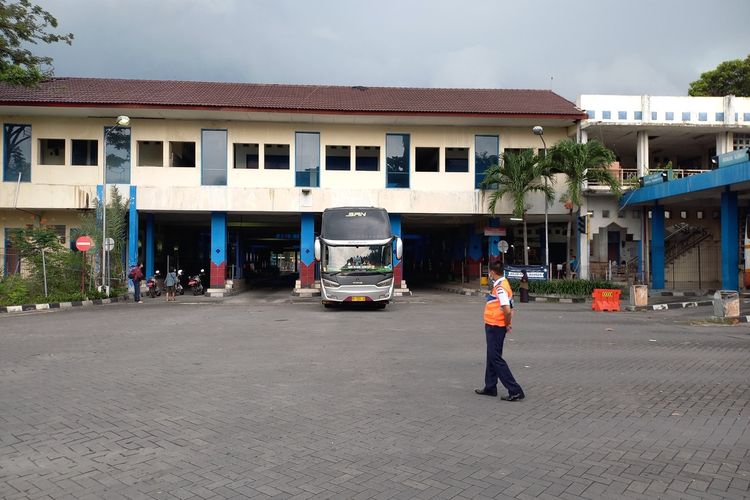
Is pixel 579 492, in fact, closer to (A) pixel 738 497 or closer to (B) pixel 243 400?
(A) pixel 738 497

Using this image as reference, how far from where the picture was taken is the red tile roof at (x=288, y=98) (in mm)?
27422

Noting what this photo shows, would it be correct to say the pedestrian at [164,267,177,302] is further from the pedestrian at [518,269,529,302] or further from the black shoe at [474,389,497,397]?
the black shoe at [474,389,497,397]

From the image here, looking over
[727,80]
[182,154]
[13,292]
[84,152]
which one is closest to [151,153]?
[182,154]

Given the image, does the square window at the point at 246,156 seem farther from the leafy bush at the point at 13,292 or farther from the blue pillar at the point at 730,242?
the blue pillar at the point at 730,242

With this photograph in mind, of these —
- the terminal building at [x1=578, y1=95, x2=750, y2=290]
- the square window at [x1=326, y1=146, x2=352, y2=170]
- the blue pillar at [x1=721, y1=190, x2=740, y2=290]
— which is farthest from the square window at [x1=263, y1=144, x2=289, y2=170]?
the blue pillar at [x1=721, y1=190, x2=740, y2=290]

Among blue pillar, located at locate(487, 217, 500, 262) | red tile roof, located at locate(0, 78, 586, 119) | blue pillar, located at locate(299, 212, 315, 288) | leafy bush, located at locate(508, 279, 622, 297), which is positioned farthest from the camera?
blue pillar, located at locate(487, 217, 500, 262)

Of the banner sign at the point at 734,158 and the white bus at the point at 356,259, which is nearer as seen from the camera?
the white bus at the point at 356,259

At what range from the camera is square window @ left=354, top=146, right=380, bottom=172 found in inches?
1211

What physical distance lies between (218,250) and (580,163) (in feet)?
61.4

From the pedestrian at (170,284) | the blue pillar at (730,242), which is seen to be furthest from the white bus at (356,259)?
the blue pillar at (730,242)

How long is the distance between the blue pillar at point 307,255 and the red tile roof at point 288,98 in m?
5.90

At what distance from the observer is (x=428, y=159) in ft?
101

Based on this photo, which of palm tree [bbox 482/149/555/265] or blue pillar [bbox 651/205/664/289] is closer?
palm tree [bbox 482/149/555/265]

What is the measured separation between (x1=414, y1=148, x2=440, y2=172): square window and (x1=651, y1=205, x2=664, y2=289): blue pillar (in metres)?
11.4
